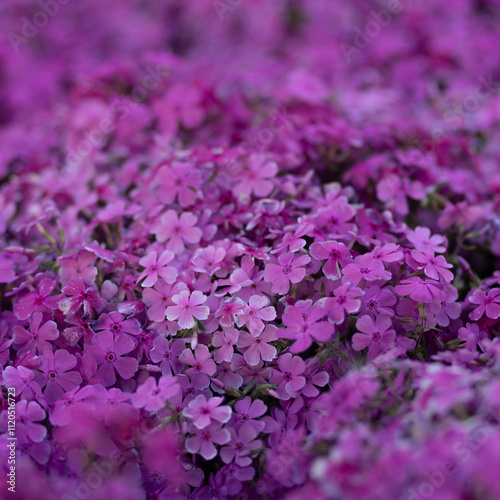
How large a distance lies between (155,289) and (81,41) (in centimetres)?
214

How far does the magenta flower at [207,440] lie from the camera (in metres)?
1.14

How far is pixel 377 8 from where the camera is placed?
289 centimetres

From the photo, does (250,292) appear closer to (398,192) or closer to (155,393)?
(155,393)

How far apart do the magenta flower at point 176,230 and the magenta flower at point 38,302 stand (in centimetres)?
32

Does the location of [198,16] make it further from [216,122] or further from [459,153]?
[459,153]

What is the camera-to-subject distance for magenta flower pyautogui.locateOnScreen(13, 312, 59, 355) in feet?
4.26

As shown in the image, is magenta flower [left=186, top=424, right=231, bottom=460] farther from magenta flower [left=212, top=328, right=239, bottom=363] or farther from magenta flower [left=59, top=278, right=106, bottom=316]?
magenta flower [left=59, top=278, right=106, bottom=316]

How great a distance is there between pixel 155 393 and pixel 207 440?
16 centimetres

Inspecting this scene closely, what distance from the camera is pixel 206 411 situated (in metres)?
1.17
